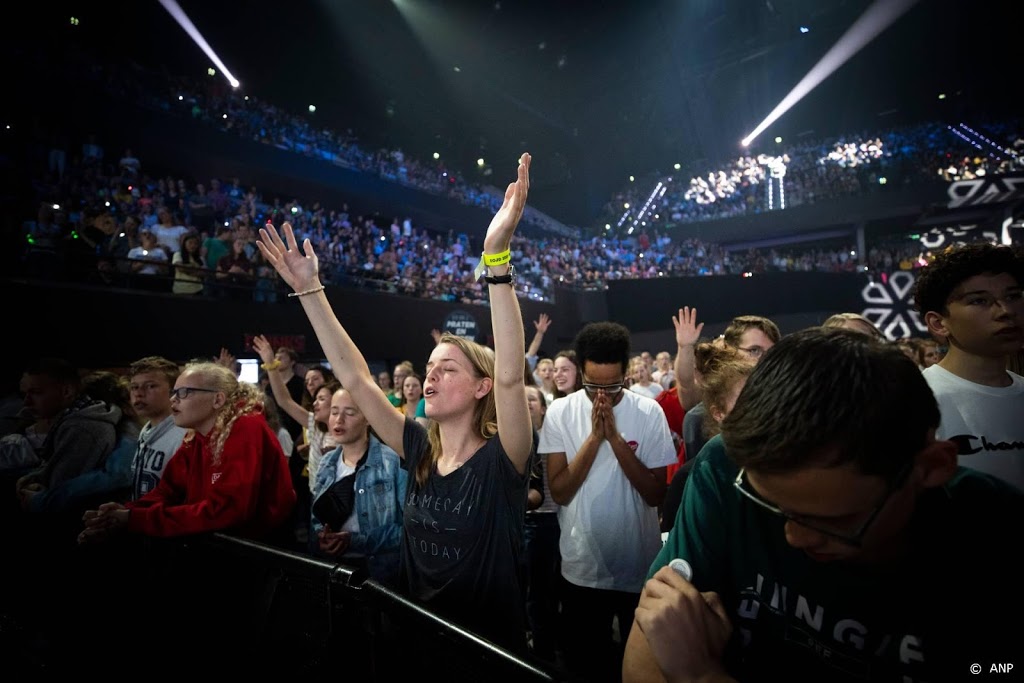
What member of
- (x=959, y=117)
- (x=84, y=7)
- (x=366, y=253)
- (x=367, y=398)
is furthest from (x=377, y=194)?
(x=959, y=117)

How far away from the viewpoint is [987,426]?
181cm

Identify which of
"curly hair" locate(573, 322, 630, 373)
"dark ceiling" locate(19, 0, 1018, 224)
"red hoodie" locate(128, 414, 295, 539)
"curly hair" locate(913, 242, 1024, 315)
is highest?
"dark ceiling" locate(19, 0, 1018, 224)

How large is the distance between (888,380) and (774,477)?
22cm

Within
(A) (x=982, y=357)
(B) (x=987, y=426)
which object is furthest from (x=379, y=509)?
(A) (x=982, y=357)

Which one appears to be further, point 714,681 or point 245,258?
point 245,258

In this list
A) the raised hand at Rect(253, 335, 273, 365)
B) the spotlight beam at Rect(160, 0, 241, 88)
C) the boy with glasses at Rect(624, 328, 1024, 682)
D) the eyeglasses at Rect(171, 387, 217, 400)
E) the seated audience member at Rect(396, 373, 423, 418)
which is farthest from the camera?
the spotlight beam at Rect(160, 0, 241, 88)

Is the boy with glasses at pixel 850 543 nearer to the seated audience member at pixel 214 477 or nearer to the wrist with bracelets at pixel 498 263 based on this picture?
the wrist with bracelets at pixel 498 263

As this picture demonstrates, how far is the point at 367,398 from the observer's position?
208 cm

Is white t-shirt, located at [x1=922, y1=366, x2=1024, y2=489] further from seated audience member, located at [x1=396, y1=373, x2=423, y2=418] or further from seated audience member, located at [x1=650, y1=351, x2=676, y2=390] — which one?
seated audience member, located at [x1=650, y1=351, x2=676, y2=390]

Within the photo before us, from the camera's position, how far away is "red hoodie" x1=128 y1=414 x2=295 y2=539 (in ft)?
7.15

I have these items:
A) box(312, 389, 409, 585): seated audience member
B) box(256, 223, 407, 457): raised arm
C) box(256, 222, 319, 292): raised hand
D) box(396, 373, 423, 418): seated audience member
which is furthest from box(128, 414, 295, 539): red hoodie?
box(396, 373, 423, 418): seated audience member

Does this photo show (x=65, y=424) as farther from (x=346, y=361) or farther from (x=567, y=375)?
(x=567, y=375)

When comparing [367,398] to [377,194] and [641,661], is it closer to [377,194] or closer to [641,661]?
[641,661]

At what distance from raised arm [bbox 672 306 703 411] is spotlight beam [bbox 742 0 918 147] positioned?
2157cm
